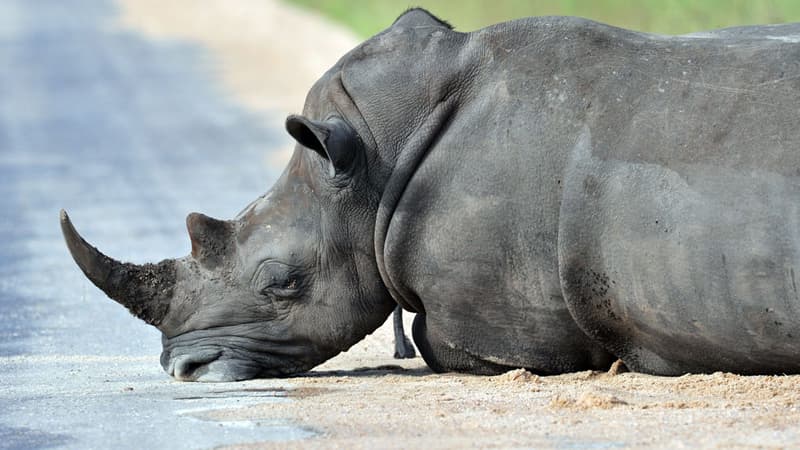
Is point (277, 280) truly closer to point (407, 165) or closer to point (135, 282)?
point (135, 282)

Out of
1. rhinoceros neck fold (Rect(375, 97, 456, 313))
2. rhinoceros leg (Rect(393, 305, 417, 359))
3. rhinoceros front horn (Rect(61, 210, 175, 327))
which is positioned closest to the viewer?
rhinoceros neck fold (Rect(375, 97, 456, 313))

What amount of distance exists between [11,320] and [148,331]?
743 millimetres

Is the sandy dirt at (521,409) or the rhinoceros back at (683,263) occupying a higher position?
the rhinoceros back at (683,263)

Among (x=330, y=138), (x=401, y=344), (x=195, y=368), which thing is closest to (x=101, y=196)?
(x=401, y=344)

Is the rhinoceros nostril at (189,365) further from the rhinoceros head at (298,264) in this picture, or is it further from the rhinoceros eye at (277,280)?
the rhinoceros eye at (277,280)

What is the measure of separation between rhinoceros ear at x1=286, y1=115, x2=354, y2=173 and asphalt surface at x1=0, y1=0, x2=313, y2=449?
0.98 meters

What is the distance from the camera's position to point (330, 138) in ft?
21.0

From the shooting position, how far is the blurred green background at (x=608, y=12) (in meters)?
15.0

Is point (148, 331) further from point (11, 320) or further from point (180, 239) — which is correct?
point (180, 239)

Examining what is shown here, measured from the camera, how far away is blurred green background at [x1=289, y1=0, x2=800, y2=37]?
1503 centimetres

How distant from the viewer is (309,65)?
19.0 meters

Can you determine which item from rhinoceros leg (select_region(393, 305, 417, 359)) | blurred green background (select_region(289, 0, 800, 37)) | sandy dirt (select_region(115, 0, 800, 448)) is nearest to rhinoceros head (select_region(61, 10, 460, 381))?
sandy dirt (select_region(115, 0, 800, 448))

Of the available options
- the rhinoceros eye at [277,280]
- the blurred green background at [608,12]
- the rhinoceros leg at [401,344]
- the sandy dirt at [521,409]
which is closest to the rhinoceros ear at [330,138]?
the rhinoceros eye at [277,280]

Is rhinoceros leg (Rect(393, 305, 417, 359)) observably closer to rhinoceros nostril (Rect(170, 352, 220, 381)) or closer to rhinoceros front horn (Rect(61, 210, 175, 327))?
rhinoceros nostril (Rect(170, 352, 220, 381))
